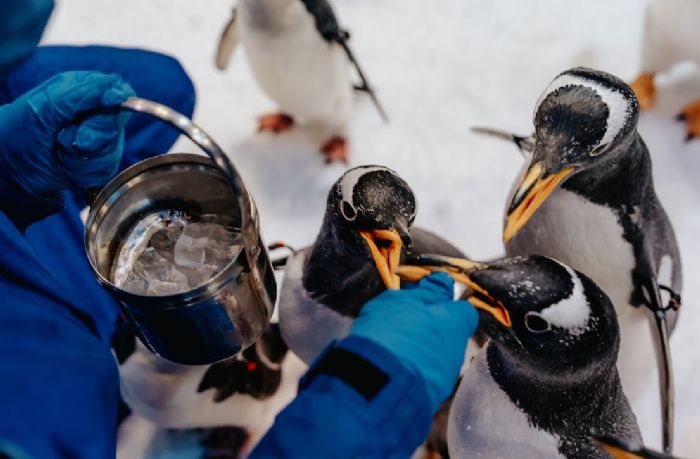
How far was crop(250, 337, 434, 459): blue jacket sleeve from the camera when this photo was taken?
667mm

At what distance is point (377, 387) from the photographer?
687 mm

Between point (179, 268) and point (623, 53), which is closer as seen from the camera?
point (179, 268)

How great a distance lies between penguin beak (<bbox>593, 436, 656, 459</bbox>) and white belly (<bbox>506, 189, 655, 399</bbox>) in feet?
0.84

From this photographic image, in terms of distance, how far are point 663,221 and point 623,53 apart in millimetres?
940

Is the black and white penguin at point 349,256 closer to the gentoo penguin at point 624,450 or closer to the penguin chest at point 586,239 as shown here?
the penguin chest at point 586,239

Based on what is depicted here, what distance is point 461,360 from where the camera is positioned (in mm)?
781

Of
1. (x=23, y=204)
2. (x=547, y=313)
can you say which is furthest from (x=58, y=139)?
(x=547, y=313)

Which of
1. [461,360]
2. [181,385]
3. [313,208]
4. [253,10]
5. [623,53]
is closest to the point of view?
[461,360]

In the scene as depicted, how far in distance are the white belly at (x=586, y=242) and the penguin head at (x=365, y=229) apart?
0.25 m

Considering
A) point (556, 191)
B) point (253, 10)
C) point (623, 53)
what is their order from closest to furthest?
point (556, 191) < point (253, 10) < point (623, 53)

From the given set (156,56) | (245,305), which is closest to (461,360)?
(245,305)

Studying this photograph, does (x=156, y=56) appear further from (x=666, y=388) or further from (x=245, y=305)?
(x=666, y=388)

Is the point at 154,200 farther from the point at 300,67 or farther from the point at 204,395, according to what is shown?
the point at 300,67

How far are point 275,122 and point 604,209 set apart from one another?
1.01 m
